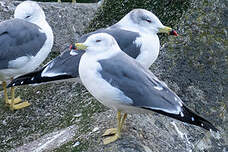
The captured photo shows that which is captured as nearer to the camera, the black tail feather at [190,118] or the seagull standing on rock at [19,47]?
the black tail feather at [190,118]

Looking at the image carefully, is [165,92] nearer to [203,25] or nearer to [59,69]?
[59,69]

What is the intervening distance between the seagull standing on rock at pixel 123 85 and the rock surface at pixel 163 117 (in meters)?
0.34

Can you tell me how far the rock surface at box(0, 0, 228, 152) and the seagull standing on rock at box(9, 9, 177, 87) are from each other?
1.18 ft

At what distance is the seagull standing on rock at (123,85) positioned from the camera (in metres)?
3.29

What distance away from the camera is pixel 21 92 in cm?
543

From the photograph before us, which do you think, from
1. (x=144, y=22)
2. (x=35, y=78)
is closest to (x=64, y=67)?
A: (x=35, y=78)

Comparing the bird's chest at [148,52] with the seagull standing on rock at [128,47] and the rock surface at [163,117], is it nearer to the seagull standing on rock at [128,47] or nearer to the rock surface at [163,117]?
the seagull standing on rock at [128,47]

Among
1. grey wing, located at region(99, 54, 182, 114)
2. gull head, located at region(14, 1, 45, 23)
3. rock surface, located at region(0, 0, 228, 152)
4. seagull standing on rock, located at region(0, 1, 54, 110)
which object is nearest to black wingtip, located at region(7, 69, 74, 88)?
rock surface, located at region(0, 0, 228, 152)

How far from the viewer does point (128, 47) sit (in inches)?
176

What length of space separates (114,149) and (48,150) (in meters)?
0.66

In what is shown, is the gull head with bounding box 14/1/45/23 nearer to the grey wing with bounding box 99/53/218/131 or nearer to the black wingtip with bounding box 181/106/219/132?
the grey wing with bounding box 99/53/218/131

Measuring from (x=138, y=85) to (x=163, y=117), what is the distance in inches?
38.4

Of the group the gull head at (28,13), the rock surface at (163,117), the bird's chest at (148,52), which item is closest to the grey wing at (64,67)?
the rock surface at (163,117)

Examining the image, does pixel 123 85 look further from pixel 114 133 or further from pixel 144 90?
pixel 114 133
